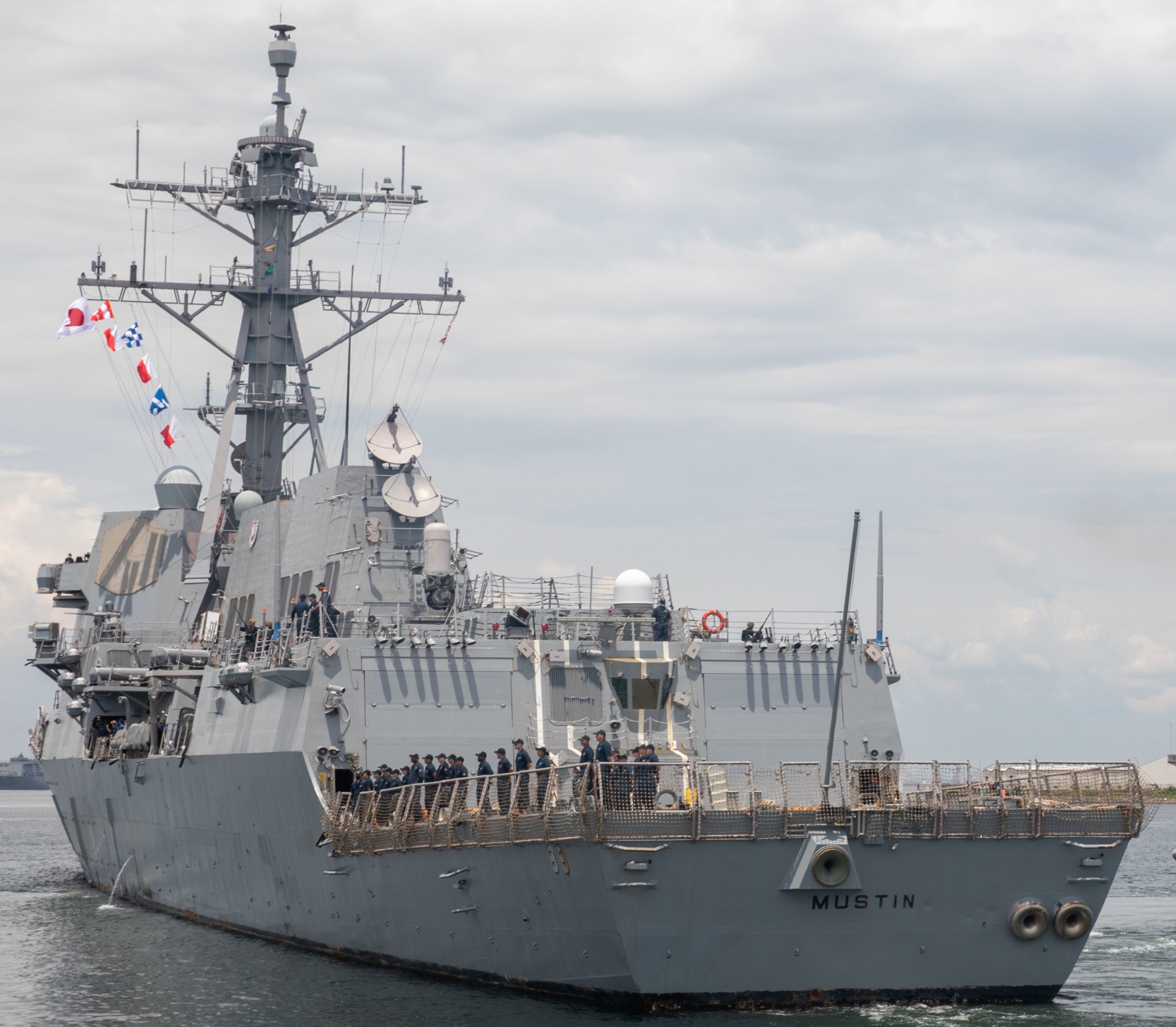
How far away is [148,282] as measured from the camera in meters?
35.9

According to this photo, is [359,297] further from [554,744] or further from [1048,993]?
[1048,993]

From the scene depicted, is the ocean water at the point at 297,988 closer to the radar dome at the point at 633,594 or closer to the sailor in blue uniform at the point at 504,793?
the sailor in blue uniform at the point at 504,793

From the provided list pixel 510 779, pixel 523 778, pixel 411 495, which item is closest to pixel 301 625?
pixel 411 495

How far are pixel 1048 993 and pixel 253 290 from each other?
22.7m

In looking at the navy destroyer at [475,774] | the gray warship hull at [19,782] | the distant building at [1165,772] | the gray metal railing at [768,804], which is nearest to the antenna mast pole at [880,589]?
the navy destroyer at [475,774]

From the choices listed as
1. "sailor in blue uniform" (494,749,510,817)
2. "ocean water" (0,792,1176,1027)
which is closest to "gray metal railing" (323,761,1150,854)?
"sailor in blue uniform" (494,749,510,817)

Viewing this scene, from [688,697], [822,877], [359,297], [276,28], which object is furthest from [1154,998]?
[276,28]

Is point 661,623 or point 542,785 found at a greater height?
point 661,623

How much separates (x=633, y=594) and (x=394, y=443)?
20.8 feet

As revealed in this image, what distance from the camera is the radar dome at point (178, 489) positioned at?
37906mm

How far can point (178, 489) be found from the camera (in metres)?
37.9

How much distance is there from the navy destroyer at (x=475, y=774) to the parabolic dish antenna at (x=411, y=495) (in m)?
0.04

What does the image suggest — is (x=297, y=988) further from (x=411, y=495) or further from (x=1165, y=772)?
(x=1165, y=772)

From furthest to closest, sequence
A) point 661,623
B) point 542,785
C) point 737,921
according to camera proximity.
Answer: point 661,623 < point 542,785 < point 737,921
